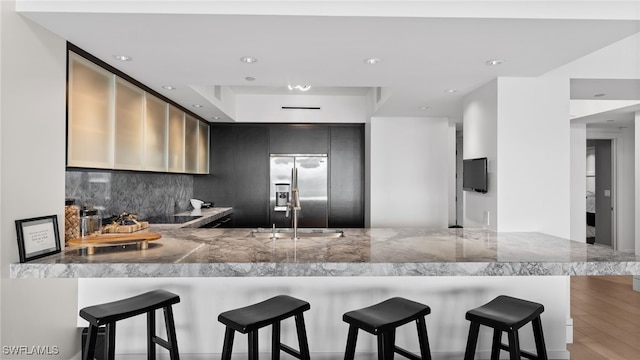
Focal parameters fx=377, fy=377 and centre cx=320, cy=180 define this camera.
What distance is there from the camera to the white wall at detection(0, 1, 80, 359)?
5.87 feet

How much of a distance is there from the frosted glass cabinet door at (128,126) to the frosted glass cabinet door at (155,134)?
110 mm

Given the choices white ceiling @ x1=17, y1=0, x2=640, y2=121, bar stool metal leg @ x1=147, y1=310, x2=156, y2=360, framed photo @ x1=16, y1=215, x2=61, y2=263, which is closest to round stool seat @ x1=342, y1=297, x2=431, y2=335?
bar stool metal leg @ x1=147, y1=310, x2=156, y2=360

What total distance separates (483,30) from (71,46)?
237 centimetres

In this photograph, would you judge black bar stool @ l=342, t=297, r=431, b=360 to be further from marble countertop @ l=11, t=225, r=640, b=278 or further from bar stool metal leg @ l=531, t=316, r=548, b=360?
bar stool metal leg @ l=531, t=316, r=548, b=360

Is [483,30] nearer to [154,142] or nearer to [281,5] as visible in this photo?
[281,5]

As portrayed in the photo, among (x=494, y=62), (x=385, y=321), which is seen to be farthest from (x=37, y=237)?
(x=494, y=62)

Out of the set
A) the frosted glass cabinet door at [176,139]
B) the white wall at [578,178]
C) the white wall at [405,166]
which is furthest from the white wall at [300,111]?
the white wall at [578,178]

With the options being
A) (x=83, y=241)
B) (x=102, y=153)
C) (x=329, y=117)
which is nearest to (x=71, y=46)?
(x=102, y=153)

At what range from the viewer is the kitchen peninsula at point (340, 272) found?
1.86m

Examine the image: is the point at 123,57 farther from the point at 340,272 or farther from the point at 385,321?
the point at 385,321

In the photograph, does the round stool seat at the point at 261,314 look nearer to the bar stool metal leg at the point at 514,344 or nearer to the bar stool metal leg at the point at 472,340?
the bar stool metal leg at the point at 472,340

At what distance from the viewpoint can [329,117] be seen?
5.47 meters

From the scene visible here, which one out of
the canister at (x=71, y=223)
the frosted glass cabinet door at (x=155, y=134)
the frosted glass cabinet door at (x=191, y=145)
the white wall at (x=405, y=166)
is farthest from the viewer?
the white wall at (x=405, y=166)

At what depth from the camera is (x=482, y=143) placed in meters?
3.17
